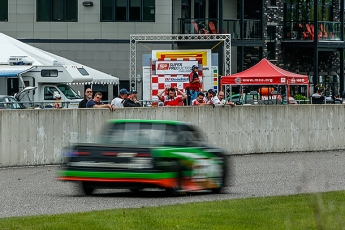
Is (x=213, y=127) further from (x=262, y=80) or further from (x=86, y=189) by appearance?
(x=262, y=80)

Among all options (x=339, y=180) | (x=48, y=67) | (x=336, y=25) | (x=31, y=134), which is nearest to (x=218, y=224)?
(x=339, y=180)

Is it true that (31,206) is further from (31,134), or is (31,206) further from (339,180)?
(31,134)

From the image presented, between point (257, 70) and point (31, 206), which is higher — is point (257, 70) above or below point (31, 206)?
above

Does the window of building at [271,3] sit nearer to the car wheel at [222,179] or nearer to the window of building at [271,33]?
the window of building at [271,33]

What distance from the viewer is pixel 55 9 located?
49.1 meters

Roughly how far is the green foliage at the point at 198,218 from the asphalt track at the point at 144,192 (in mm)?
511

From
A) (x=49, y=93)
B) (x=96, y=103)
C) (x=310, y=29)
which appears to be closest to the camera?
(x=96, y=103)

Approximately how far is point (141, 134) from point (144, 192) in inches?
60.1

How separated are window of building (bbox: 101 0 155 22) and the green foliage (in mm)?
35944

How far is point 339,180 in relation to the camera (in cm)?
1839

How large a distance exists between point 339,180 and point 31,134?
7984 millimetres

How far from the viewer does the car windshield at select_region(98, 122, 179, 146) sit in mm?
15391

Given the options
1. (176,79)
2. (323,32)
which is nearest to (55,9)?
(176,79)

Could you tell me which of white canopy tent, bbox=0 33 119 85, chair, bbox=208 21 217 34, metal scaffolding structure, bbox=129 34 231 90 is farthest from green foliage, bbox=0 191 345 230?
chair, bbox=208 21 217 34
